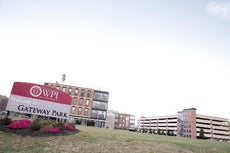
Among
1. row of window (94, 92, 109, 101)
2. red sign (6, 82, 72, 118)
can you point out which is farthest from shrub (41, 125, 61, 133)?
row of window (94, 92, 109, 101)

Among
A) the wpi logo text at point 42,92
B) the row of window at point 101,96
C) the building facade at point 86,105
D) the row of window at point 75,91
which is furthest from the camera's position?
the row of window at point 101,96

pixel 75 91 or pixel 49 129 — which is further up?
pixel 75 91

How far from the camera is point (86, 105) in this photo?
65.4 metres

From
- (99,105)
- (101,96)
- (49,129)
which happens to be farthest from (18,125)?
(101,96)

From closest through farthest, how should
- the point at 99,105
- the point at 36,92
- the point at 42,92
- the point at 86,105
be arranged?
the point at 36,92 < the point at 42,92 < the point at 86,105 < the point at 99,105

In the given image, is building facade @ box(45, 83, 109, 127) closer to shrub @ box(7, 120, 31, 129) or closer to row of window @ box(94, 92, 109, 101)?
row of window @ box(94, 92, 109, 101)

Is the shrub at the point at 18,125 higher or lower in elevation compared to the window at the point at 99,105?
lower

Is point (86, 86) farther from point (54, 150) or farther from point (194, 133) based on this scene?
point (194, 133)

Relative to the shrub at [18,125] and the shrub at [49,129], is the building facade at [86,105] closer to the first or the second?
the shrub at [18,125]

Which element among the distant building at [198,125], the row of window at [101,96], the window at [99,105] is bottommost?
the distant building at [198,125]

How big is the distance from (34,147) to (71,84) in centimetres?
5721

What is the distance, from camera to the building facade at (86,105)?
63.9 meters

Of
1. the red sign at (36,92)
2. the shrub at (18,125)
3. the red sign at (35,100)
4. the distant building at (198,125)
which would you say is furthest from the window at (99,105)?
the distant building at (198,125)

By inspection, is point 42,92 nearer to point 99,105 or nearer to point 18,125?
point 18,125
